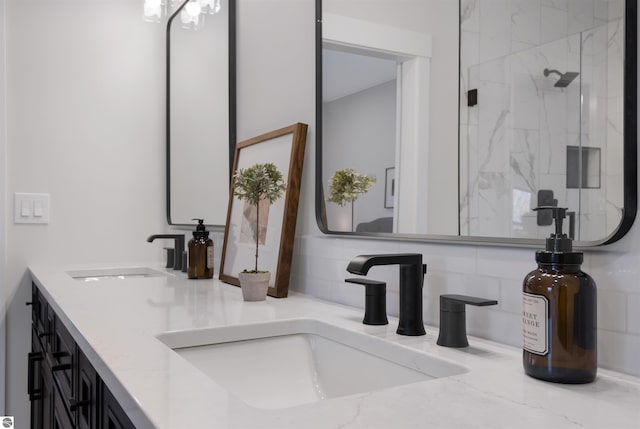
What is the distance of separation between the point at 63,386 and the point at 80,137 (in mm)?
1456

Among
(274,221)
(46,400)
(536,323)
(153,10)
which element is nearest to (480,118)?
(536,323)

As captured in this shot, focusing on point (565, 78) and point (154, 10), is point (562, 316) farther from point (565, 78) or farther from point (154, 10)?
point (154, 10)

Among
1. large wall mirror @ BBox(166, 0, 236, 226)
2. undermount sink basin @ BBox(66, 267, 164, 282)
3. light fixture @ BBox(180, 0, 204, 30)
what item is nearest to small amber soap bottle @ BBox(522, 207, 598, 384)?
large wall mirror @ BBox(166, 0, 236, 226)

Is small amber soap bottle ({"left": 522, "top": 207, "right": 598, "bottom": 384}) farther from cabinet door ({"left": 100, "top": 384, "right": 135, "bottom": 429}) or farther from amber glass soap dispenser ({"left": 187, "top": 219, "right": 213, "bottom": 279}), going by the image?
amber glass soap dispenser ({"left": 187, "top": 219, "right": 213, "bottom": 279})

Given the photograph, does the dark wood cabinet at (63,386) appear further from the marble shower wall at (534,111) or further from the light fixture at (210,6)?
the light fixture at (210,6)

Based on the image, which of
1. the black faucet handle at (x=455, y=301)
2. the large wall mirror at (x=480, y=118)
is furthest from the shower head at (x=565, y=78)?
the black faucet handle at (x=455, y=301)

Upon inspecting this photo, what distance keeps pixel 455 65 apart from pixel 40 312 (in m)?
1.59

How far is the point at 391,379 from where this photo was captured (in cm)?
90

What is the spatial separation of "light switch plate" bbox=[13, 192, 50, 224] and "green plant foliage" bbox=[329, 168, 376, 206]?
1566mm

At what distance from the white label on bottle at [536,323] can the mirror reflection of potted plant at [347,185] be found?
1.84 ft

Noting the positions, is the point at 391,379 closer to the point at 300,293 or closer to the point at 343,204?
the point at 343,204

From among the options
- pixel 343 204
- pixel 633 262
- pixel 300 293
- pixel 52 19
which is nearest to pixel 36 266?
pixel 52 19

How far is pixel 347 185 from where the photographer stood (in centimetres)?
132

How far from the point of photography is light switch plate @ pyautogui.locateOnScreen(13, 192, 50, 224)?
2.28 m
